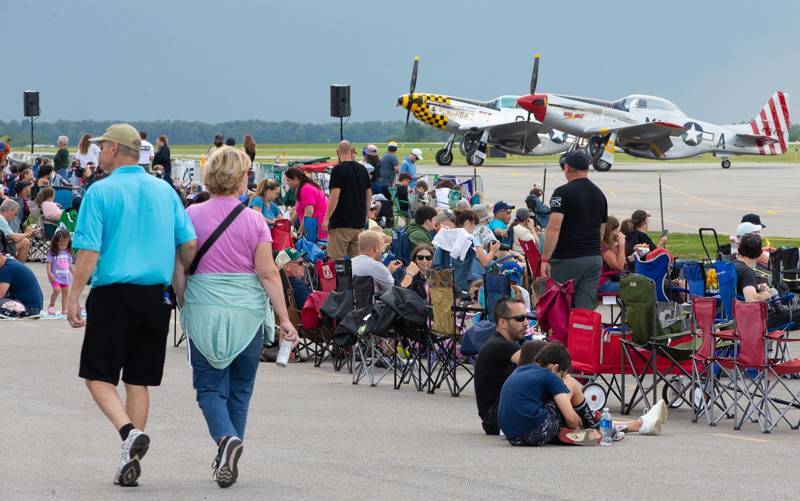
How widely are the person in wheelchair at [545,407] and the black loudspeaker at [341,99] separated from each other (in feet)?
79.8

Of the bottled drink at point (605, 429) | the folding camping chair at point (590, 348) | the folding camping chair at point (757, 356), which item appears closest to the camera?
the bottled drink at point (605, 429)

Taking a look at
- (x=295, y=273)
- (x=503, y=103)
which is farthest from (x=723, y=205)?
(x=295, y=273)

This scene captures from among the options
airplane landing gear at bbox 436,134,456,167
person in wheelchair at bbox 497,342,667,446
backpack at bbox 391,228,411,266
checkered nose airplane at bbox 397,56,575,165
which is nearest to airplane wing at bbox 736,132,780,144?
checkered nose airplane at bbox 397,56,575,165

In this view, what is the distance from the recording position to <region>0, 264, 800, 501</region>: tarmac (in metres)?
6.49

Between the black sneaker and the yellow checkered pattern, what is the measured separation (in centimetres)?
4392

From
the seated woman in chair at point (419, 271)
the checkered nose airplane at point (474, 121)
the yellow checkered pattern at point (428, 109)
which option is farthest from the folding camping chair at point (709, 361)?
the yellow checkered pattern at point (428, 109)

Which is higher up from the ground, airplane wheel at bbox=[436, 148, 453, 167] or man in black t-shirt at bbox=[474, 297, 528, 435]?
airplane wheel at bbox=[436, 148, 453, 167]

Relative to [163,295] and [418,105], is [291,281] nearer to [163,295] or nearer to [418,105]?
[163,295]

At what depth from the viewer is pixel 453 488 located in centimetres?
654

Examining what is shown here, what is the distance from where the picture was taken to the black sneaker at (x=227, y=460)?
252 inches

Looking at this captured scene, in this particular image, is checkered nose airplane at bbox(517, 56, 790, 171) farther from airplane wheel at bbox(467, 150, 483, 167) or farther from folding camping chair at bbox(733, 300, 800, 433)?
folding camping chair at bbox(733, 300, 800, 433)

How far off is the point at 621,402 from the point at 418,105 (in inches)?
1612

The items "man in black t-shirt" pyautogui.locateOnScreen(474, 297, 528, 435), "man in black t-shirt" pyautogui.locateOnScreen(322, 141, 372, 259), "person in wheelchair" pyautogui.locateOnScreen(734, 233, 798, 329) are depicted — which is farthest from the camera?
"man in black t-shirt" pyautogui.locateOnScreen(322, 141, 372, 259)

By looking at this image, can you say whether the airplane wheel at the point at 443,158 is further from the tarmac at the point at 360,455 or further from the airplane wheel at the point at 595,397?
the airplane wheel at the point at 595,397
